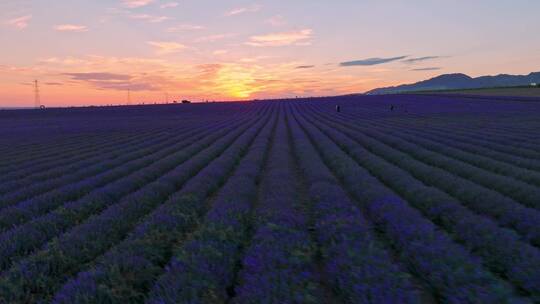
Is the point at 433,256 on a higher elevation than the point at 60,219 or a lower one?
higher

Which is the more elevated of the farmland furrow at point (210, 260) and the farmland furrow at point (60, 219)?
the farmland furrow at point (210, 260)

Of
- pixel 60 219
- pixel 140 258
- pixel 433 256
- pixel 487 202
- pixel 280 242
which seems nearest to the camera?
pixel 433 256

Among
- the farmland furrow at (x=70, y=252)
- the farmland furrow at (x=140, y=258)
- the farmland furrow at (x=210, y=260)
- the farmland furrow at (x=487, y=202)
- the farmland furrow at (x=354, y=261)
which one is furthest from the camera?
the farmland furrow at (x=487, y=202)

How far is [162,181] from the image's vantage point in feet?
33.2

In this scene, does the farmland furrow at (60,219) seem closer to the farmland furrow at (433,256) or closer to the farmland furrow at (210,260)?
the farmland furrow at (210,260)

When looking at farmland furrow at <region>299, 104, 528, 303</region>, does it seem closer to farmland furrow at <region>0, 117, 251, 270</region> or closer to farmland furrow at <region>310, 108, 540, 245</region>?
farmland furrow at <region>310, 108, 540, 245</region>

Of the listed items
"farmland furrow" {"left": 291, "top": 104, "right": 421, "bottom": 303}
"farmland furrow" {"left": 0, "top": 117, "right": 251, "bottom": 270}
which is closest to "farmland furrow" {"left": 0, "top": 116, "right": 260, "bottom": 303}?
"farmland furrow" {"left": 0, "top": 117, "right": 251, "bottom": 270}

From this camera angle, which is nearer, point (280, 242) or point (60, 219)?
point (280, 242)

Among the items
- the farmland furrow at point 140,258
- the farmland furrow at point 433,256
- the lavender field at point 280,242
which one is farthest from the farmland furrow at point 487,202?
the farmland furrow at point 140,258

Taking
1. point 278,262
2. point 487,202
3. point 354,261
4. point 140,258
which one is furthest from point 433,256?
point 140,258

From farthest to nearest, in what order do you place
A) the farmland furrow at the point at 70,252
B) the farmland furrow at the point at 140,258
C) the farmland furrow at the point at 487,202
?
1. the farmland furrow at the point at 487,202
2. the farmland furrow at the point at 70,252
3. the farmland furrow at the point at 140,258

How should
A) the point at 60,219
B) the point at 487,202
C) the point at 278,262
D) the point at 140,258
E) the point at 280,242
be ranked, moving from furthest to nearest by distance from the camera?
the point at 487,202
the point at 60,219
the point at 280,242
the point at 140,258
the point at 278,262

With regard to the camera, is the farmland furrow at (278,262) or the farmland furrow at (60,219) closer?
the farmland furrow at (278,262)

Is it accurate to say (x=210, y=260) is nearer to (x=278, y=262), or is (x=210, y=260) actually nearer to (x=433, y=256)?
(x=278, y=262)
